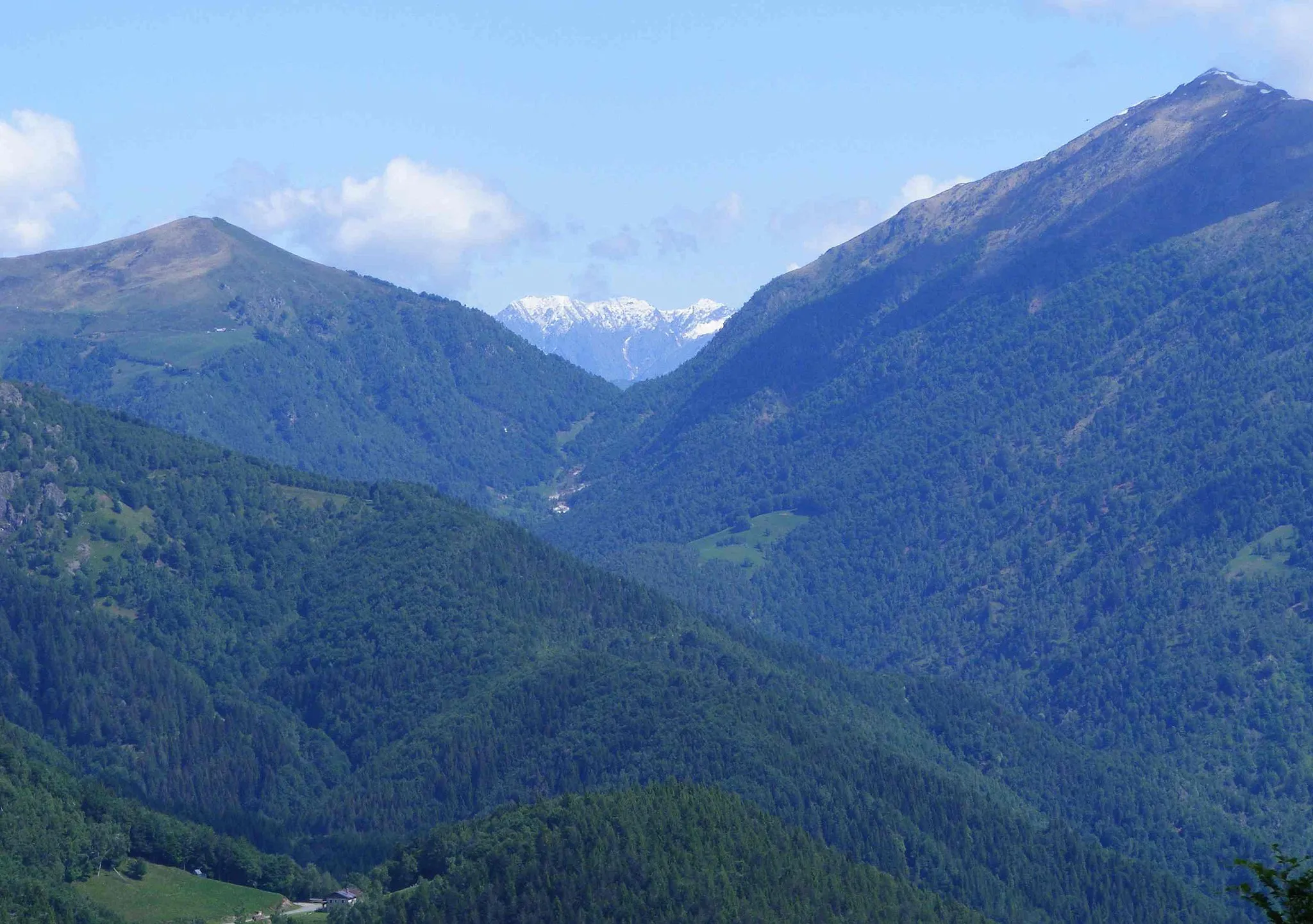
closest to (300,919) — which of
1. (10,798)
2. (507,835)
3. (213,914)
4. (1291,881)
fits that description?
(213,914)

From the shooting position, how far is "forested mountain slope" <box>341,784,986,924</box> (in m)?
183

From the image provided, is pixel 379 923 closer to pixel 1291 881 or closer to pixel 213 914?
pixel 213 914

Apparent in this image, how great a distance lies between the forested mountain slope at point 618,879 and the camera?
18288 cm

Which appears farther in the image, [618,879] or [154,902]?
[154,902]

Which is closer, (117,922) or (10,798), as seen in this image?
(117,922)

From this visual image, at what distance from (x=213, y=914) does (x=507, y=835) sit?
100 feet

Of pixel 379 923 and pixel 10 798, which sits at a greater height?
pixel 10 798

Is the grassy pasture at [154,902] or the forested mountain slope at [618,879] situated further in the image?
the grassy pasture at [154,902]

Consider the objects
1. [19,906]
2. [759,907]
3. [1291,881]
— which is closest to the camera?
[1291,881]

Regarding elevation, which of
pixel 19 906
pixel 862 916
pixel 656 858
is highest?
pixel 19 906

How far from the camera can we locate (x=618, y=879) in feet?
613

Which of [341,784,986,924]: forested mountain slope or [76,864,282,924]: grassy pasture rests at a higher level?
[76,864,282,924]: grassy pasture

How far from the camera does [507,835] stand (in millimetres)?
197250

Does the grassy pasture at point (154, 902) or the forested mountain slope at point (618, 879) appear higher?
the grassy pasture at point (154, 902)
